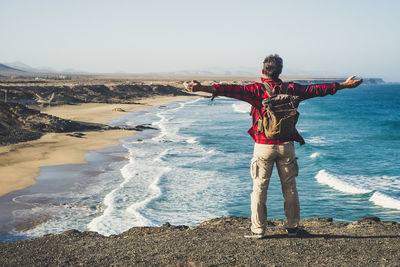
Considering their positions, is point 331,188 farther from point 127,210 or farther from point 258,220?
point 258,220

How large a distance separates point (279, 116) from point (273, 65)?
68 centimetres

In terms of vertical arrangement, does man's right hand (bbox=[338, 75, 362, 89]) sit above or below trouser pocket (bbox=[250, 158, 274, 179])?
above

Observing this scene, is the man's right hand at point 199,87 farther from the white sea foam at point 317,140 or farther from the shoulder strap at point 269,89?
the white sea foam at point 317,140

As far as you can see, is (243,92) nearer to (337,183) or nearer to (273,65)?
(273,65)

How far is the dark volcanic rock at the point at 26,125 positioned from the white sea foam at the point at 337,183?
15943 millimetres

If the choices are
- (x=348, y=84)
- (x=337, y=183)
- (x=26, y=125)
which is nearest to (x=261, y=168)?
(x=348, y=84)

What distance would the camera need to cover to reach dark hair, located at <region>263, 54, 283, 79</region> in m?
5.09

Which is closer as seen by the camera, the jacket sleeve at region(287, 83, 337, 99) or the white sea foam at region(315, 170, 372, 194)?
the jacket sleeve at region(287, 83, 337, 99)

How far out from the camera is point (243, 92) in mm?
4992

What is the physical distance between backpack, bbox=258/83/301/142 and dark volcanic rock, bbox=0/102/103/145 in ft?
63.7

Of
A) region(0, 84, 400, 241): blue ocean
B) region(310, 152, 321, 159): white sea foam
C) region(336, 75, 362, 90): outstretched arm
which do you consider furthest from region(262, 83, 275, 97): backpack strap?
region(310, 152, 321, 159): white sea foam

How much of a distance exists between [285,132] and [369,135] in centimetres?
2816

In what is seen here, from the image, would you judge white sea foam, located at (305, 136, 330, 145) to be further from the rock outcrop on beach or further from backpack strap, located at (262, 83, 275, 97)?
backpack strap, located at (262, 83, 275, 97)

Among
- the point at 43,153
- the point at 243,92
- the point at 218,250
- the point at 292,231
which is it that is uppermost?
the point at 243,92
